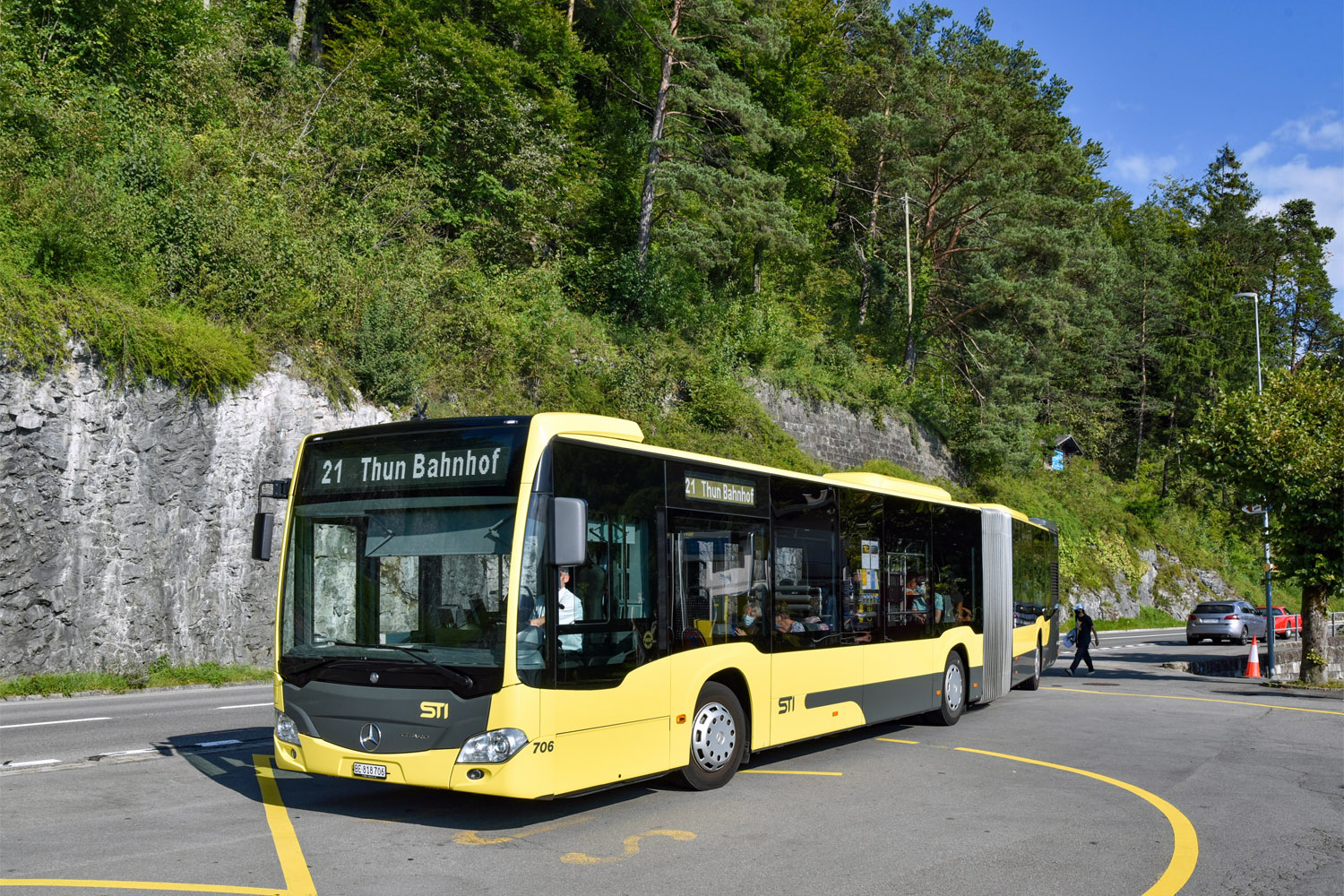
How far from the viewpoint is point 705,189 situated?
33.2 m

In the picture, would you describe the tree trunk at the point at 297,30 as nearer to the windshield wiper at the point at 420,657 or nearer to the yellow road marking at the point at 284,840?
the yellow road marking at the point at 284,840

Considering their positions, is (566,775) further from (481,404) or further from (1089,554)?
(1089,554)

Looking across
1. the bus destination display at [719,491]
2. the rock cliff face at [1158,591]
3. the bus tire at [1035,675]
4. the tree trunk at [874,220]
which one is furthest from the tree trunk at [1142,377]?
the bus destination display at [719,491]

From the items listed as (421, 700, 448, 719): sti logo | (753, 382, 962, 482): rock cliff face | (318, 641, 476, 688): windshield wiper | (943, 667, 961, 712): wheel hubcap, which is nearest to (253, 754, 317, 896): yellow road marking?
(421, 700, 448, 719): sti logo

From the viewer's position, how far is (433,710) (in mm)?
7121

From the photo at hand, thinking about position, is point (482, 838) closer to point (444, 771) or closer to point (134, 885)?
point (444, 771)

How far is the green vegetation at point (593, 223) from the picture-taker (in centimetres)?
2223

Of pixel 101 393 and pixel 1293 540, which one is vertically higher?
pixel 101 393

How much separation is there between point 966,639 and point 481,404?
15161mm

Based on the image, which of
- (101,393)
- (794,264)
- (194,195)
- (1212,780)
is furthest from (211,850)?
(794,264)

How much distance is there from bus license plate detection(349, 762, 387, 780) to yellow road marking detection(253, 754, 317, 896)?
554 mm

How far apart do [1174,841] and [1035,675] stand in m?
11.6

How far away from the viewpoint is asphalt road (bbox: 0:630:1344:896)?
243 inches

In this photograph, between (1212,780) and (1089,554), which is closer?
(1212,780)
